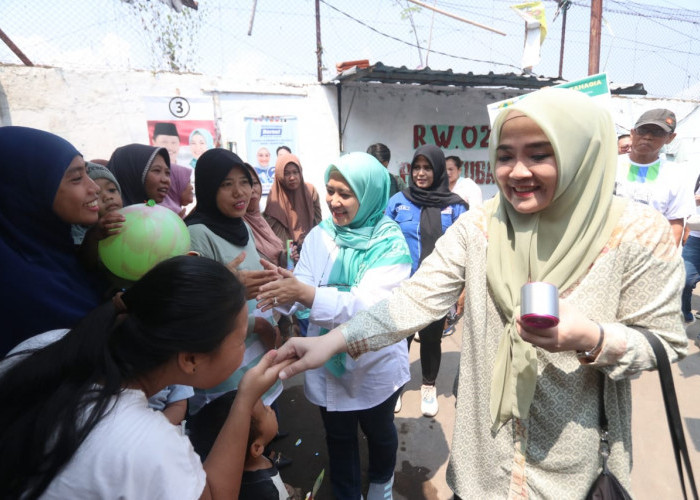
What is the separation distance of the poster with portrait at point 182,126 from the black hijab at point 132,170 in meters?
2.95

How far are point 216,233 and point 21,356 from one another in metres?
1.09

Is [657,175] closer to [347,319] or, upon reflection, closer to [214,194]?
[347,319]

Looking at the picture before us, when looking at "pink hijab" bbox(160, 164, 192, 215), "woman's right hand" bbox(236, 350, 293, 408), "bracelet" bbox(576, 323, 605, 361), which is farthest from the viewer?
"pink hijab" bbox(160, 164, 192, 215)

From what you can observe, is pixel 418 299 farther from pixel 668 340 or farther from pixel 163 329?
pixel 163 329

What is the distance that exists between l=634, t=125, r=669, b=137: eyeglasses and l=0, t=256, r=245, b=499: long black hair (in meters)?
3.51

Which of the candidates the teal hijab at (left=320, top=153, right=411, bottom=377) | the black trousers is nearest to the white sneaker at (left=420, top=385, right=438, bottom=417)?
the black trousers

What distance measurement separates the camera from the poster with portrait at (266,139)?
5.81 m

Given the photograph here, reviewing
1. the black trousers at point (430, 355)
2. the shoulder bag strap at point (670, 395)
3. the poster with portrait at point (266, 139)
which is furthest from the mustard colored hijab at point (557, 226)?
the poster with portrait at point (266, 139)

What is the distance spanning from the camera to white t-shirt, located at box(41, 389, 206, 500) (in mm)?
844

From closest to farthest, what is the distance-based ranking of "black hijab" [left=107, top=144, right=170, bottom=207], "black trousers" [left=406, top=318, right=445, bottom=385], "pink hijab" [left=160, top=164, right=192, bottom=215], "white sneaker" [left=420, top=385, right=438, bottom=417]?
"black hijab" [left=107, top=144, right=170, bottom=207]
"white sneaker" [left=420, top=385, right=438, bottom=417]
"black trousers" [left=406, top=318, right=445, bottom=385]
"pink hijab" [left=160, top=164, right=192, bottom=215]

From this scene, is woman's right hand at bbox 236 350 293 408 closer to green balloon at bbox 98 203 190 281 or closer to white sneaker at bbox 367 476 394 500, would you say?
green balloon at bbox 98 203 190 281

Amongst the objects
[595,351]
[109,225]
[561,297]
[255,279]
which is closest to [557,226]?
[561,297]

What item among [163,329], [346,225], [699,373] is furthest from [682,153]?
[163,329]

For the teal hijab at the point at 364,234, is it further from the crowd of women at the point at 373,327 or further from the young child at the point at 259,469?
the young child at the point at 259,469
